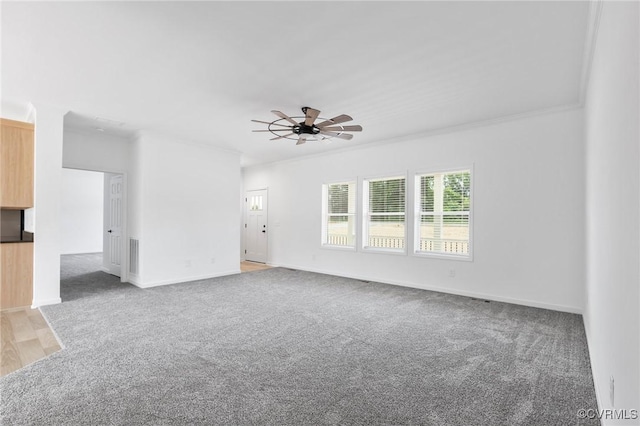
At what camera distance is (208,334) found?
3414 mm

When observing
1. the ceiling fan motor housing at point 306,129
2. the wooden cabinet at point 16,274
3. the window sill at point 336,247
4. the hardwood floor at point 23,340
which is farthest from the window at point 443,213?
the wooden cabinet at point 16,274

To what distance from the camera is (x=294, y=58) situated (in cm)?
305

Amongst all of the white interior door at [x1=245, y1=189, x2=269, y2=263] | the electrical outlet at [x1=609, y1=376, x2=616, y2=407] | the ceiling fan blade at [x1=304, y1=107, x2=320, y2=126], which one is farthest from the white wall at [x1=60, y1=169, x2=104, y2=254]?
the electrical outlet at [x1=609, y1=376, x2=616, y2=407]

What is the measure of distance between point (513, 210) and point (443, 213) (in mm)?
1069

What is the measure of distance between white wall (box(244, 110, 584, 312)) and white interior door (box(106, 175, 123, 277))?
4.93 m

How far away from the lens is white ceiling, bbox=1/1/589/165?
2414mm

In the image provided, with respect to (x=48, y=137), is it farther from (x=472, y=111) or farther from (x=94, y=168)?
(x=472, y=111)

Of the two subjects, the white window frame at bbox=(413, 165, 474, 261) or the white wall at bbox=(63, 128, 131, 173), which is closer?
the white window frame at bbox=(413, 165, 474, 261)

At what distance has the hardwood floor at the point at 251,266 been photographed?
25.1 feet

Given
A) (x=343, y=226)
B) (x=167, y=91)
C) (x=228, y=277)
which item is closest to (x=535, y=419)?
(x=167, y=91)

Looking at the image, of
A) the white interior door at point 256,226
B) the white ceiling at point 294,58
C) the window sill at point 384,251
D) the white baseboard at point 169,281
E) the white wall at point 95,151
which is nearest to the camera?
the white ceiling at point 294,58

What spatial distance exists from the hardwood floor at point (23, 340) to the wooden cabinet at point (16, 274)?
199 millimetres

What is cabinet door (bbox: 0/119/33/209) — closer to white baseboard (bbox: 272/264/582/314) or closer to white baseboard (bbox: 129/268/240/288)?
white baseboard (bbox: 129/268/240/288)

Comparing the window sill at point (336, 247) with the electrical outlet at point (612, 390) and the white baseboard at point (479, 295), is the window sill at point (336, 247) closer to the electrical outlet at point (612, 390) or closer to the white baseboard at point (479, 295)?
the white baseboard at point (479, 295)
